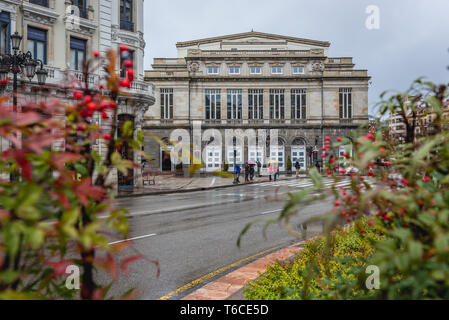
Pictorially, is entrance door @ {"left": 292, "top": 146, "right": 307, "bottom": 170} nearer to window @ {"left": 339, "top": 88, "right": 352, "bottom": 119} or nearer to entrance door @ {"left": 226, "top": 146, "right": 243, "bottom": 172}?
window @ {"left": 339, "top": 88, "right": 352, "bottom": 119}

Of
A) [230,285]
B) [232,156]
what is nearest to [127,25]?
[230,285]

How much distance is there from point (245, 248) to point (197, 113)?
3774 cm

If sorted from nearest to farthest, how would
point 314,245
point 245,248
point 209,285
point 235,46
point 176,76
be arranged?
A: point 209,285
point 314,245
point 245,248
point 176,76
point 235,46

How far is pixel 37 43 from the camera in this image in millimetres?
17875

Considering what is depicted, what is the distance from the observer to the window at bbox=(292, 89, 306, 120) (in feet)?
143

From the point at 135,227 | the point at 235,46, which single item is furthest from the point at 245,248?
the point at 235,46

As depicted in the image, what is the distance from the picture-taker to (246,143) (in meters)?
43.2

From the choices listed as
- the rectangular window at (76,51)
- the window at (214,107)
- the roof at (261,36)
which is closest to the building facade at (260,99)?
the window at (214,107)

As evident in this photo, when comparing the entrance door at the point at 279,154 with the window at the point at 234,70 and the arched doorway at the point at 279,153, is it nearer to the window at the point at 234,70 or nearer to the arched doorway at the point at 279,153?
the arched doorway at the point at 279,153

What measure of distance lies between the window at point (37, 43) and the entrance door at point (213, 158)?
85.2 ft

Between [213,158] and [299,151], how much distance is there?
444 inches

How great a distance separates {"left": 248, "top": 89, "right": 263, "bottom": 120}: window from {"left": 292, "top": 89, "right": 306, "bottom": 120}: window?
437 cm
